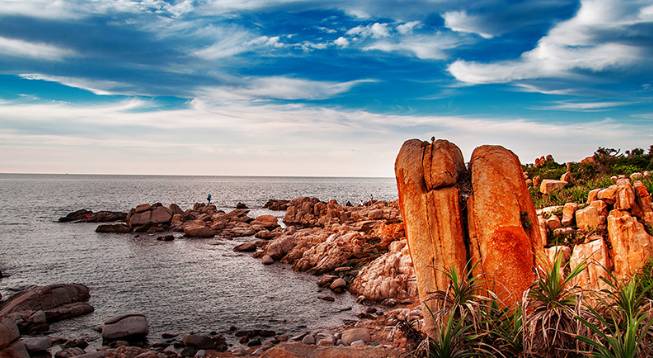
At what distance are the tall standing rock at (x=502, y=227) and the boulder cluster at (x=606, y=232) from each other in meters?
3.60

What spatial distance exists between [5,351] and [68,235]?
4686cm

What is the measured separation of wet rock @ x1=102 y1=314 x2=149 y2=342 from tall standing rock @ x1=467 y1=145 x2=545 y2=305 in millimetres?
16815

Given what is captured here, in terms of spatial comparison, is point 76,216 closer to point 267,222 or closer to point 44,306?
point 267,222

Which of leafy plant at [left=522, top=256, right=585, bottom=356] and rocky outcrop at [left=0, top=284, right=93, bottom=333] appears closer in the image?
leafy plant at [left=522, top=256, right=585, bottom=356]

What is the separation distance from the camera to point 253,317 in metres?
24.9

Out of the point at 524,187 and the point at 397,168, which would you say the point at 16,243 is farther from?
the point at 524,187

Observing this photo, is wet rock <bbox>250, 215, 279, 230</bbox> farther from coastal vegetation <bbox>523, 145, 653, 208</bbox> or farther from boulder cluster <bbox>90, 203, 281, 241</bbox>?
coastal vegetation <bbox>523, 145, 653, 208</bbox>

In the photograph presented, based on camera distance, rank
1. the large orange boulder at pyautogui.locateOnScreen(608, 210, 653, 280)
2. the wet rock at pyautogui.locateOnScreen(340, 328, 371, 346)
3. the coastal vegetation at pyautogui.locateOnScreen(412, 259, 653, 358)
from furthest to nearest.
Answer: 1. the wet rock at pyautogui.locateOnScreen(340, 328, 371, 346)
2. the large orange boulder at pyautogui.locateOnScreen(608, 210, 653, 280)
3. the coastal vegetation at pyautogui.locateOnScreen(412, 259, 653, 358)

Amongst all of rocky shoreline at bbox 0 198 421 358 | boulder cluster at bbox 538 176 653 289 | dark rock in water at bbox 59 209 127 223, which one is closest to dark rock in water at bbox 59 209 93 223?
dark rock in water at bbox 59 209 127 223

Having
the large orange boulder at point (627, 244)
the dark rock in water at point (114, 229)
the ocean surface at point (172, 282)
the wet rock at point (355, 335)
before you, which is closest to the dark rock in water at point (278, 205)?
the dark rock in water at point (114, 229)

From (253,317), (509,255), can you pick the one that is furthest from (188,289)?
(509,255)

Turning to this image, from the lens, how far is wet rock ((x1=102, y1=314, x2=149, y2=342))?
21.0 meters

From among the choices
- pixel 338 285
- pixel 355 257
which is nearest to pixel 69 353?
pixel 338 285

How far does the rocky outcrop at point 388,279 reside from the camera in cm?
2727
